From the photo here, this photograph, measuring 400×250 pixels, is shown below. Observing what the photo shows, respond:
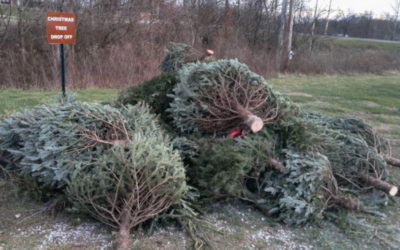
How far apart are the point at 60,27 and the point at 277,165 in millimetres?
4977

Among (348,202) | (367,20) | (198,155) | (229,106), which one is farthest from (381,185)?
(367,20)

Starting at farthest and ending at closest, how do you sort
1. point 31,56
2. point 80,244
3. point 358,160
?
point 31,56 < point 358,160 < point 80,244

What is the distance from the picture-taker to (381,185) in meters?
4.04

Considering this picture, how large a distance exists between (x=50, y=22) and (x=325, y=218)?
5.79 meters

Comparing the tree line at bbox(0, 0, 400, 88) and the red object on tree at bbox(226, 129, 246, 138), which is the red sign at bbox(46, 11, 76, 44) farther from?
the tree line at bbox(0, 0, 400, 88)

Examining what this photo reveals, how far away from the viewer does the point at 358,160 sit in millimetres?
4457

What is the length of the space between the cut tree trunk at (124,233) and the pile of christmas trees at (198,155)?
10 millimetres

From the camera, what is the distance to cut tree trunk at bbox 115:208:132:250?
3.00 meters

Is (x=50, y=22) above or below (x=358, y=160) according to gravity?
above

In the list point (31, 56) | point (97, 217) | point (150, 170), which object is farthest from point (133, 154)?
point (31, 56)

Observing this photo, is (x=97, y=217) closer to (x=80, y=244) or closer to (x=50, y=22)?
(x=80, y=244)

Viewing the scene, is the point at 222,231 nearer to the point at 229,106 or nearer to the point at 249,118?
the point at 249,118

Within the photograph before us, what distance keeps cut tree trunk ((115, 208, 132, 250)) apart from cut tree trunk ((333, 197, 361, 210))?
2.36 m

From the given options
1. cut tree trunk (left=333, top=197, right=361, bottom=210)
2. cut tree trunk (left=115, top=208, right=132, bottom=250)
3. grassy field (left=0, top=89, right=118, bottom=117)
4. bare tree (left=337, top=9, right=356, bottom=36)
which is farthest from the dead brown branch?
bare tree (left=337, top=9, right=356, bottom=36)
